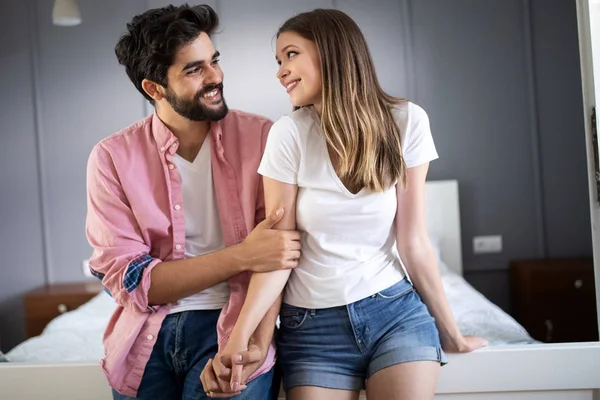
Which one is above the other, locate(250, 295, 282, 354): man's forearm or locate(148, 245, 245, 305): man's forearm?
locate(148, 245, 245, 305): man's forearm

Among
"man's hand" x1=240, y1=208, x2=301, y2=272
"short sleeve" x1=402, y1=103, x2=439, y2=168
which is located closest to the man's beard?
"man's hand" x1=240, y1=208, x2=301, y2=272

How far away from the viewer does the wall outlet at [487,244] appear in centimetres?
352

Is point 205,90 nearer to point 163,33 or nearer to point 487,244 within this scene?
point 163,33

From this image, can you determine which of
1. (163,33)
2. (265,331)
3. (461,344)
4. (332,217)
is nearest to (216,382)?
(265,331)

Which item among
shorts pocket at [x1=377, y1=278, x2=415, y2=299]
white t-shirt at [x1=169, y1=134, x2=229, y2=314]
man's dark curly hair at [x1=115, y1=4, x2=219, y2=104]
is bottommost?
shorts pocket at [x1=377, y1=278, x2=415, y2=299]

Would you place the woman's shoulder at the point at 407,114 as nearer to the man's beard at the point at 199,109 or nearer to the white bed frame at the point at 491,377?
the man's beard at the point at 199,109

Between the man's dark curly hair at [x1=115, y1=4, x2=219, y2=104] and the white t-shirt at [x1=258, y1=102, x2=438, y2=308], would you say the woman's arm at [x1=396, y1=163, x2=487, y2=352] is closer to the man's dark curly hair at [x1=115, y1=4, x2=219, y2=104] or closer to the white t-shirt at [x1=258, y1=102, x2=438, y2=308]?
the white t-shirt at [x1=258, y1=102, x2=438, y2=308]

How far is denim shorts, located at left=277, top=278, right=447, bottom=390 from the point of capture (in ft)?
4.35

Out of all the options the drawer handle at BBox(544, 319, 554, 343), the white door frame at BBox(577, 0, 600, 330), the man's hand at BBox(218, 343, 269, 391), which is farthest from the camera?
the drawer handle at BBox(544, 319, 554, 343)

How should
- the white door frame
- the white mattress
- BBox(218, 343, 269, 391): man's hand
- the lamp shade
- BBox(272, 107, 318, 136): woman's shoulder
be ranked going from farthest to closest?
1. the lamp shade
2. the white mattress
3. the white door frame
4. BBox(272, 107, 318, 136): woman's shoulder
5. BBox(218, 343, 269, 391): man's hand

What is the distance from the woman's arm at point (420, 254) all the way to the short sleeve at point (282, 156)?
21 cm

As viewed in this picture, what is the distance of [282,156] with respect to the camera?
137cm

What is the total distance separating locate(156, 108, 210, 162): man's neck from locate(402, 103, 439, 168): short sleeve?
45 centimetres

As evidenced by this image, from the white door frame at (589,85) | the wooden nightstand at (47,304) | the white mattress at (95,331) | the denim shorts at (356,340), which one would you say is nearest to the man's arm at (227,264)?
the denim shorts at (356,340)
